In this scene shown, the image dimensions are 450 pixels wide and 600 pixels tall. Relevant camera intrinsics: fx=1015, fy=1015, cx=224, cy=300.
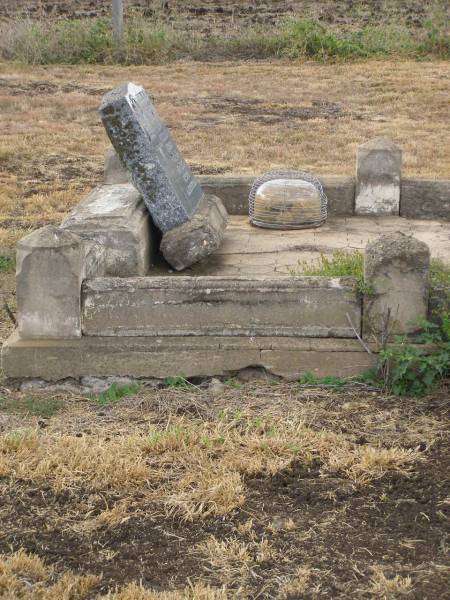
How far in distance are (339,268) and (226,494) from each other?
2336mm

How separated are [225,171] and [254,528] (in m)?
8.73

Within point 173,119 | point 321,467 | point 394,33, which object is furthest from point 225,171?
point 394,33

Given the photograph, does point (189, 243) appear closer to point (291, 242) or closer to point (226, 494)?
point (291, 242)

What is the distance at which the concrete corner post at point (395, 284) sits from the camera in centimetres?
608

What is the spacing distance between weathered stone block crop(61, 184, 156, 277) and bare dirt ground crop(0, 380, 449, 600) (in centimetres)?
131

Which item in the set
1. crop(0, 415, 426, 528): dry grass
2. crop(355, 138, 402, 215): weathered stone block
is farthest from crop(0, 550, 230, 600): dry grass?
crop(355, 138, 402, 215): weathered stone block

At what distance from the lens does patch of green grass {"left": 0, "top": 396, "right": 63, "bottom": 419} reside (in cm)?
603

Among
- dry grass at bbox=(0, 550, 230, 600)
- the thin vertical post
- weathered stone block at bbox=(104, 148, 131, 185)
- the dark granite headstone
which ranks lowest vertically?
the thin vertical post

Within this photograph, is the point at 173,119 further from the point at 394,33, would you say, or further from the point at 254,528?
the point at 254,528

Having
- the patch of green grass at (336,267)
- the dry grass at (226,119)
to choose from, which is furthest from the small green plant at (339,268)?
the dry grass at (226,119)

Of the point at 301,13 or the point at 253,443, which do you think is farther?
the point at 301,13

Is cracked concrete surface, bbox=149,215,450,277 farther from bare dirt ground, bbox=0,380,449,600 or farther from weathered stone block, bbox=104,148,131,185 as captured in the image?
bare dirt ground, bbox=0,380,449,600

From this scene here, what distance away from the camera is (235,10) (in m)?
27.7

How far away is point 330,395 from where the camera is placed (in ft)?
20.0
